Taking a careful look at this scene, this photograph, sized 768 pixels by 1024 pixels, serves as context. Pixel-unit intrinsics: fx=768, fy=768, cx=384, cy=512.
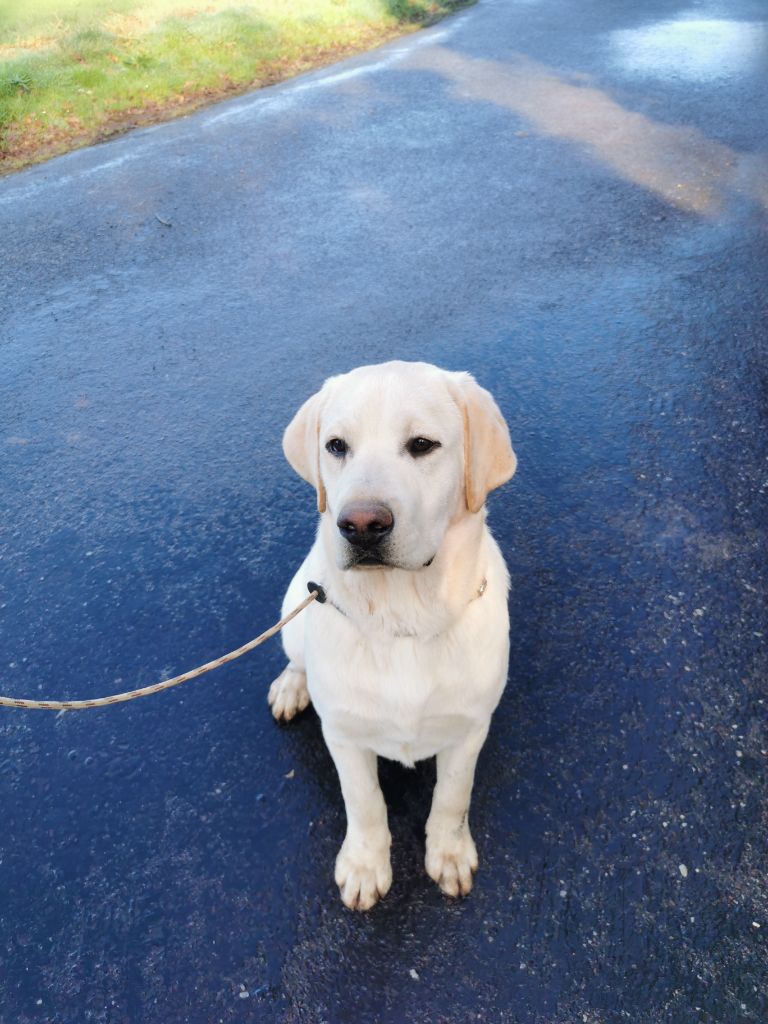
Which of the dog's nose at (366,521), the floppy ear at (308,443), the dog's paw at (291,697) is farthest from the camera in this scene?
the dog's paw at (291,697)

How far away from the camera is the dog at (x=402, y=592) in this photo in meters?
1.98

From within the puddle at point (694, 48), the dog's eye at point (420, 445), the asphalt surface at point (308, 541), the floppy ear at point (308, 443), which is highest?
the dog's eye at point (420, 445)

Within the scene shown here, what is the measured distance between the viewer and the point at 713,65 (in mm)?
9703

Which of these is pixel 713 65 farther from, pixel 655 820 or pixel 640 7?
pixel 655 820

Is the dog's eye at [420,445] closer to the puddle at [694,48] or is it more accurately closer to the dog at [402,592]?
the dog at [402,592]

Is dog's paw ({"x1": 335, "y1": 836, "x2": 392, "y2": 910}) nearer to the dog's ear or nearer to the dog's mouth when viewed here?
the dog's mouth

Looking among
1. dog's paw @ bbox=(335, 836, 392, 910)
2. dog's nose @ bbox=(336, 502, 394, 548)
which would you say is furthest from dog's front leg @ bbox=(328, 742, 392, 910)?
dog's nose @ bbox=(336, 502, 394, 548)

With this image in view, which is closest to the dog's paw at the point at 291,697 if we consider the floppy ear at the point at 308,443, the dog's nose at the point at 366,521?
the floppy ear at the point at 308,443

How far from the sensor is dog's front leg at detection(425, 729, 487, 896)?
2279mm

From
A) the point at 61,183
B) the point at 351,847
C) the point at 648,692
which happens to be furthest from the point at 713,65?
the point at 351,847

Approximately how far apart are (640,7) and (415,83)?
650 cm

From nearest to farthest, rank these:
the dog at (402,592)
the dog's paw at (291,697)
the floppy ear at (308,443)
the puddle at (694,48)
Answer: the dog at (402,592)
the floppy ear at (308,443)
the dog's paw at (291,697)
the puddle at (694,48)

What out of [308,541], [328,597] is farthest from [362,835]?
[308,541]

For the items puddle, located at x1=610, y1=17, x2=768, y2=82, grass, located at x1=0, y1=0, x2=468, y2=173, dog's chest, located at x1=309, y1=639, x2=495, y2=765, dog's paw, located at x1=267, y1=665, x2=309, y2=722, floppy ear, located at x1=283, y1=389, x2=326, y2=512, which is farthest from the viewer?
puddle, located at x1=610, y1=17, x2=768, y2=82
